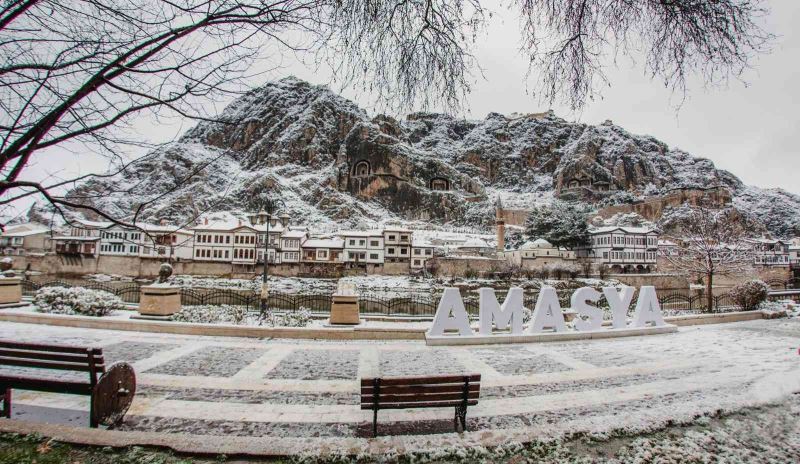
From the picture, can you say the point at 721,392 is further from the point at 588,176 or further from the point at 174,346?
the point at 588,176

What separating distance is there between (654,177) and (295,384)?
419 feet

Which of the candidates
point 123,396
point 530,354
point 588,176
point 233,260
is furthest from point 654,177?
point 123,396

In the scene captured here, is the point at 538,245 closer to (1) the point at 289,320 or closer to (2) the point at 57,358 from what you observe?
(1) the point at 289,320

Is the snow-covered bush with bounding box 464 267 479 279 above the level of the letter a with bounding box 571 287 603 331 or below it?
below

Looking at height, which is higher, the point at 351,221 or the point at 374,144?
the point at 374,144

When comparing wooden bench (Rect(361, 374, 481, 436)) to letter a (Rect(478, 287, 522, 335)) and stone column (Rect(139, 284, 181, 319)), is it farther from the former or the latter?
stone column (Rect(139, 284, 181, 319))

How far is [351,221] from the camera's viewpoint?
86312 mm

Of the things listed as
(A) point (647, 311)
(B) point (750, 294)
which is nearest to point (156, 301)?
(A) point (647, 311)

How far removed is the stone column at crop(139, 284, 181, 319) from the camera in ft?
38.7

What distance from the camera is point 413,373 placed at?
742cm

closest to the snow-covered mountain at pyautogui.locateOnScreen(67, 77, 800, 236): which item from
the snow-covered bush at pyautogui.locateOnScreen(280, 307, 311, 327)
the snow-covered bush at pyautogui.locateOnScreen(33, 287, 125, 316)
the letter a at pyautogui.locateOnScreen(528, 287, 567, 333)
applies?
the snow-covered bush at pyautogui.locateOnScreen(33, 287, 125, 316)

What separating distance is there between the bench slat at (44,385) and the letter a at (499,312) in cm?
842

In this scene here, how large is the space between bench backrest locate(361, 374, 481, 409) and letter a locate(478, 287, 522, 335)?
5932 millimetres

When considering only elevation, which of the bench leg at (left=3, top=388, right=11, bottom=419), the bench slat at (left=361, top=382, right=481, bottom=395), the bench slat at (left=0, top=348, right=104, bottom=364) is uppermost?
the bench slat at (left=0, top=348, right=104, bottom=364)
